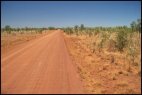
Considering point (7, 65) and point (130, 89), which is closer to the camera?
point (130, 89)

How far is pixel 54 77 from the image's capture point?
10914mm

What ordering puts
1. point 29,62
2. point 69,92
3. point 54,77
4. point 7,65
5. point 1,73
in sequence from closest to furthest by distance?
point 69,92
point 54,77
point 1,73
point 7,65
point 29,62

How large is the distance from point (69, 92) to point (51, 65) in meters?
Answer: 5.55

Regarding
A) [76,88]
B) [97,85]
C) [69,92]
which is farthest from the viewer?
[97,85]

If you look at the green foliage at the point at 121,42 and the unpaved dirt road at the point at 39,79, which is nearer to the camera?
the unpaved dirt road at the point at 39,79

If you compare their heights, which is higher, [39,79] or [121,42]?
[121,42]

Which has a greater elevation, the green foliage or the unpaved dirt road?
the green foliage

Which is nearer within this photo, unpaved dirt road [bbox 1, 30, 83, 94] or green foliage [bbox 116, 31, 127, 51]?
unpaved dirt road [bbox 1, 30, 83, 94]

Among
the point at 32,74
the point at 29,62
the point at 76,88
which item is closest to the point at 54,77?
the point at 32,74

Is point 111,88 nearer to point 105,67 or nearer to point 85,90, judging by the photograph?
point 85,90

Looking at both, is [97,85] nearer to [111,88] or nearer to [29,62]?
[111,88]

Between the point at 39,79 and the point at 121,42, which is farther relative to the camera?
the point at 121,42

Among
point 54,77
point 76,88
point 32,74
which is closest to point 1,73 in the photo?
point 32,74

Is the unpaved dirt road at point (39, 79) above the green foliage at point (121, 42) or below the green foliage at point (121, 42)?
below
